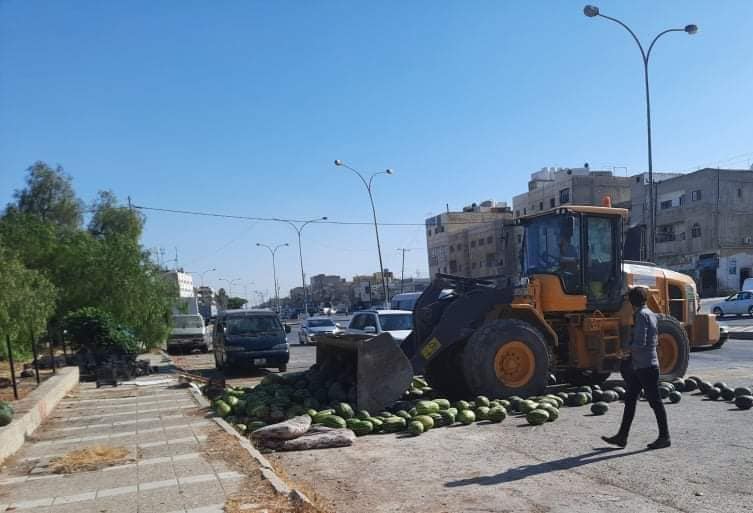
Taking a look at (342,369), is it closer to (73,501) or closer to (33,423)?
(33,423)

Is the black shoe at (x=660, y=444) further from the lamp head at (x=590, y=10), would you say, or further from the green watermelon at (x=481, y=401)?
the lamp head at (x=590, y=10)

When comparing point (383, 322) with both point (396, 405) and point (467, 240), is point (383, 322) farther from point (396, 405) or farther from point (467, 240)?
point (467, 240)

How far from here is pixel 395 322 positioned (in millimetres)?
17359

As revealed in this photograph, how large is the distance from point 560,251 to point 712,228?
152 feet

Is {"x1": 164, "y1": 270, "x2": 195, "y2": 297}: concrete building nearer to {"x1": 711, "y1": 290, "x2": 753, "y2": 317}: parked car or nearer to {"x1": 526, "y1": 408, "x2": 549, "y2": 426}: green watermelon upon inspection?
{"x1": 526, "y1": 408, "x2": 549, "y2": 426}: green watermelon

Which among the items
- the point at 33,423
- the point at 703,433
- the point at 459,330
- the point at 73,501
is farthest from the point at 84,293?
the point at 703,433

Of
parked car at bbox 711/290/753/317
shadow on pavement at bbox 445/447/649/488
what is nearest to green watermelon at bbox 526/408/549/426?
shadow on pavement at bbox 445/447/649/488

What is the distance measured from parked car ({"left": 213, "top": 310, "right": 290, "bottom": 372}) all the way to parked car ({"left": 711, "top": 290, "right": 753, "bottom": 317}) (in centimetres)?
2580

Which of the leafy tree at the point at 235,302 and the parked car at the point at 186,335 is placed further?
the leafy tree at the point at 235,302

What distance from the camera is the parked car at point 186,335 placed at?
98.0ft

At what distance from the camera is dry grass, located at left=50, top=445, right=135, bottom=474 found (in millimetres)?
6504

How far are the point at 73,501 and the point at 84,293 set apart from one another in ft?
60.9

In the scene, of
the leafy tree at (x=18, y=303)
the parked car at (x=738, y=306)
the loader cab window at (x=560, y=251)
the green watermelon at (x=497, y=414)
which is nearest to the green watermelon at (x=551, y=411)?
the green watermelon at (x=497, y=414)

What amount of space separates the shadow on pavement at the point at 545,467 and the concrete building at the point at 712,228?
4709 cm
